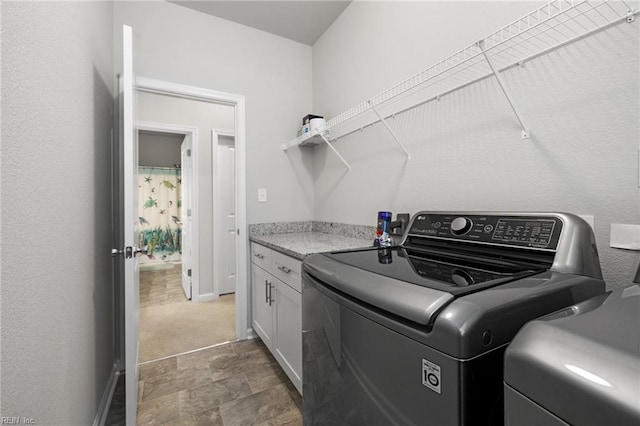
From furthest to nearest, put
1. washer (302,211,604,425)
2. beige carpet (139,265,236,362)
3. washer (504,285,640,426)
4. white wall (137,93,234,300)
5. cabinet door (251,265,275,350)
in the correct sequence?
white wall (137,93,234,300), beige carpet (139,265,236,362), cabinet door (251,265,275,350), washer (302,211,604,425), washer (504,285,640,426)

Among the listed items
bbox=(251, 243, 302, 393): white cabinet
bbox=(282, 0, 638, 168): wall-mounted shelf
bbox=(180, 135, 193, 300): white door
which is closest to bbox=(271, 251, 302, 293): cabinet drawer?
bbox=(251, 243, 302, 393): white cabinet

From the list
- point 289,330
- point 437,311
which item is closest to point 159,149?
point 289,330

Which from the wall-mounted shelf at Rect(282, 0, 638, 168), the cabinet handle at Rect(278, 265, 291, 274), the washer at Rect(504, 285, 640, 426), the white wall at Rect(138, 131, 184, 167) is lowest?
the cabinet handle at Rect(278, 265, 291, 274)

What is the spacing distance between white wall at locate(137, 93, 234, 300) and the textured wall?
188 cm

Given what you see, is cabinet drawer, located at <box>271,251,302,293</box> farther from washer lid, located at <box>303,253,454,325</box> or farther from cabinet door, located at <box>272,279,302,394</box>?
washer lid, located at <box>303,253,454,325</box>

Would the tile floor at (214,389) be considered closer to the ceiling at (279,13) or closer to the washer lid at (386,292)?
the washer lid at (386,292)

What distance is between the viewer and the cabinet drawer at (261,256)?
1.97 m

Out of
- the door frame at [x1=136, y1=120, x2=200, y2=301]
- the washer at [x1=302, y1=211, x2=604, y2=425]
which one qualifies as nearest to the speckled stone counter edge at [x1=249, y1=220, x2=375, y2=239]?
the washer at [x1=302, y1=211, x2=604, y2=425]

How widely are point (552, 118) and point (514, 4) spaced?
1.62 ft

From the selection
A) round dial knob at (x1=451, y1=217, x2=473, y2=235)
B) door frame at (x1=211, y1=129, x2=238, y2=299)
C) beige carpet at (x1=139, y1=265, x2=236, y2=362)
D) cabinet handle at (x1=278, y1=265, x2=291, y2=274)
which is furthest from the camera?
door frame at (x1=211, y1=129, x2=238, y2=299)

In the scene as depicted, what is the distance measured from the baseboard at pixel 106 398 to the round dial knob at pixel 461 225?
1.83 meters

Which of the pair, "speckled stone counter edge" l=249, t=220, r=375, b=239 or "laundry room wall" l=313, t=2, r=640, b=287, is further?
"speckled stone counter edge" l=249, t=220, r=375, b=239

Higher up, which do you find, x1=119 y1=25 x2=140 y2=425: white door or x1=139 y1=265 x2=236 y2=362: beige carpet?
x1=119 y1=25 x2=140 y2=425: white door

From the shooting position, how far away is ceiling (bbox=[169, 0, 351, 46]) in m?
2.16
